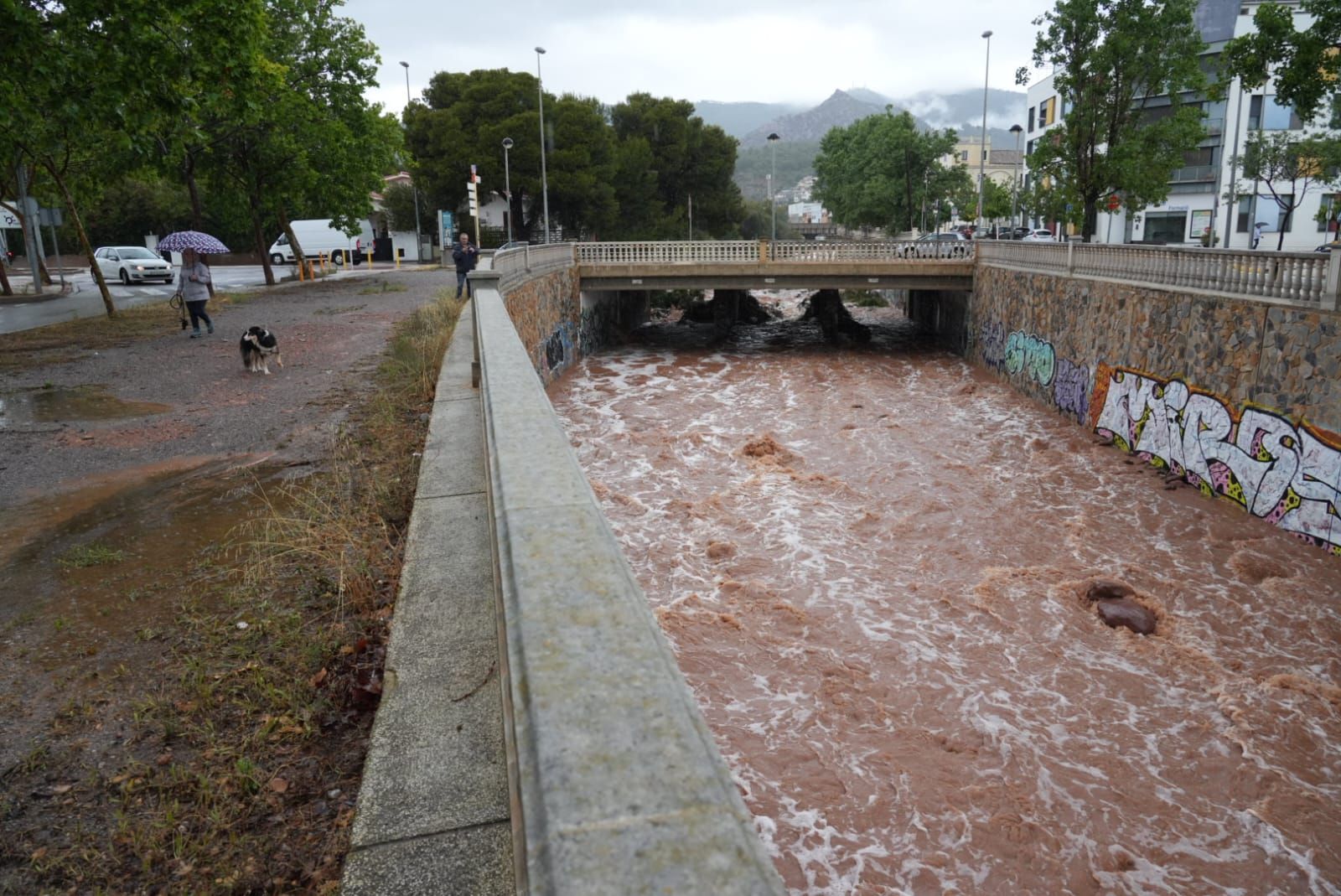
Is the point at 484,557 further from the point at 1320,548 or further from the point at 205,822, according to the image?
the point at 1320,548

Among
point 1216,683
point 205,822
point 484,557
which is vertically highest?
point 484,557

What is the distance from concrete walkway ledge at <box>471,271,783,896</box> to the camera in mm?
1282

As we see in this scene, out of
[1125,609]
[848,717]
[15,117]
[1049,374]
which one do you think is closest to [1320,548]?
[1125,609]

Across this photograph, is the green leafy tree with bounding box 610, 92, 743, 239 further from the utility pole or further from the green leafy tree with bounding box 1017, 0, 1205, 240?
the utility pole

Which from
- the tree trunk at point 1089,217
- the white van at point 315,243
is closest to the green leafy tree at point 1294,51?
the tree trunk at point 1089,217

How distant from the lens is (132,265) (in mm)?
35594

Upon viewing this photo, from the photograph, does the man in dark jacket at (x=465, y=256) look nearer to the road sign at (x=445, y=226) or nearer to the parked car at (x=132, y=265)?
the parked car at (x=132, y=265)

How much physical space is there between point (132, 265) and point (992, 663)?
36503 millimetres

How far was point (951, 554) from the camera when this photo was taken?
12641mm

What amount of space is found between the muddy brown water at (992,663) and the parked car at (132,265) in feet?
85.2

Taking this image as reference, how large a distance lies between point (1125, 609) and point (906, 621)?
8.47ft

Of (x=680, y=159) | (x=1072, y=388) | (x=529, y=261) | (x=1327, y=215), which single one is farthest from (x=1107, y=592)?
(x=680, y=159)

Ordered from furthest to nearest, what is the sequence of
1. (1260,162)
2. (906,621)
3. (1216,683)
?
(1260,162) < (906,621) < (1216,683)

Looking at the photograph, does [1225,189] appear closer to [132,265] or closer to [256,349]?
[256,349]
